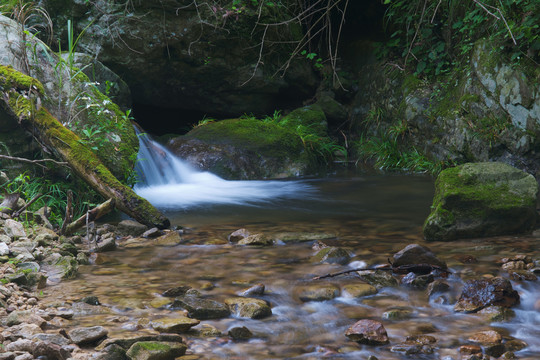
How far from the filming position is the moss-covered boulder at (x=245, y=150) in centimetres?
830

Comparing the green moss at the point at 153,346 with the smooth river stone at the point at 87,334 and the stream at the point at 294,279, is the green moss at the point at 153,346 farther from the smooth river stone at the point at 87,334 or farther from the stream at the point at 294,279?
the smooth river stone at the point at 87,334

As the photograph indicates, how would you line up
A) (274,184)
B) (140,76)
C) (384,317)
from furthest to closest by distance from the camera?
(140,76) < (274,184) < (384,317)

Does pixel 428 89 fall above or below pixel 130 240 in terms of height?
above

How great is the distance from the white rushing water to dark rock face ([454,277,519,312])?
364 centimetres

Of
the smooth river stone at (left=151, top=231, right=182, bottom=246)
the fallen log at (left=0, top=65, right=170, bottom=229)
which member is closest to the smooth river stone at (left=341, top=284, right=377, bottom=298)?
the smooth river stone at (left=151, top=231, right=182, bottom=246)

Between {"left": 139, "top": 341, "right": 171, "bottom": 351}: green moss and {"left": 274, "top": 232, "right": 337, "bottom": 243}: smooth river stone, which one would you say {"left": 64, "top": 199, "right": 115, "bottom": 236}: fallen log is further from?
{"left": 139, "top": 341, "right": 171, "bottom": 351}: green moss

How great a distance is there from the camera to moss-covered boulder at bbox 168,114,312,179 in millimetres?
8297

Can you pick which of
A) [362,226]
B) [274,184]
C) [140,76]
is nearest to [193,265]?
[362,226]

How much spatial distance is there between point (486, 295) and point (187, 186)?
202 inches

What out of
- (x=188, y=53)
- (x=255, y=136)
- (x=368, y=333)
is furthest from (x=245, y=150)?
(x=368, y=333)

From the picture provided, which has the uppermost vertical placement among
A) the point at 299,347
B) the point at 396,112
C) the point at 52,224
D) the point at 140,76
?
the point at 140,76

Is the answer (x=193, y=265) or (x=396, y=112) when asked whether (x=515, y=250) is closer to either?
(x=193, y=265)

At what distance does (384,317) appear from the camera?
A: 9.22 ft

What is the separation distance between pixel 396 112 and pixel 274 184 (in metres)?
→ 2.76
